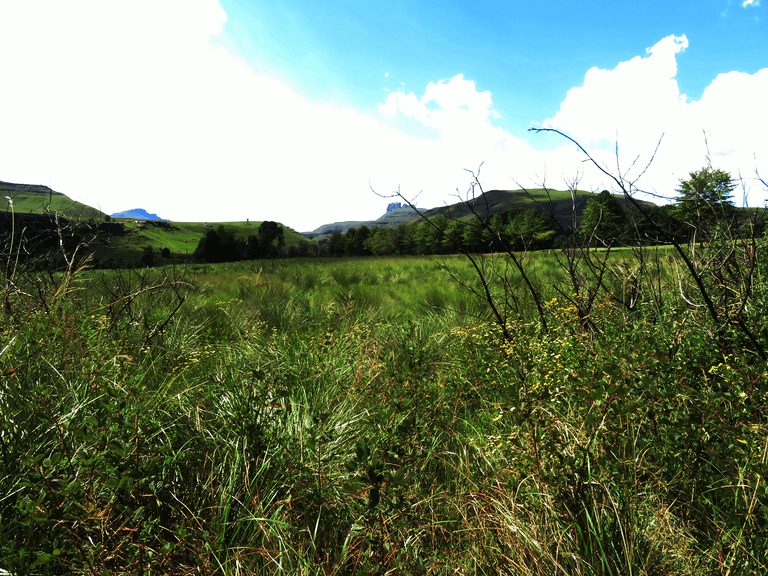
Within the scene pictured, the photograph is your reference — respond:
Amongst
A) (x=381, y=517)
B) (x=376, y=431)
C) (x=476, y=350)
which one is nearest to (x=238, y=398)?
(x=376, y=431)

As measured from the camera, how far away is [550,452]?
1486 millimetres

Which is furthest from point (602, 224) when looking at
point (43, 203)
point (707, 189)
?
point (43, 203)

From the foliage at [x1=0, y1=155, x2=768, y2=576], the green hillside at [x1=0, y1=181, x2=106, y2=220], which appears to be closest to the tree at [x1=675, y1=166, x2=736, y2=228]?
the foliage at [x1=0, y1=155, x2=768, y2=576]

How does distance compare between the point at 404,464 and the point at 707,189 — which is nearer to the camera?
the point at 404,464

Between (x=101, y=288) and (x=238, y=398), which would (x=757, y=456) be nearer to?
(x=238, y=398)

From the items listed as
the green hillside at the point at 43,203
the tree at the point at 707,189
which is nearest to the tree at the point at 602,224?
the tree at the point at 707,189

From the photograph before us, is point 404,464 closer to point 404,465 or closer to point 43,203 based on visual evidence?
point 404,465

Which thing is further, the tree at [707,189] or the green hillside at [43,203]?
the green hillside at [43,203]

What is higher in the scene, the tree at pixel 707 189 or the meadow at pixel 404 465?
the tree at pixel 707 189

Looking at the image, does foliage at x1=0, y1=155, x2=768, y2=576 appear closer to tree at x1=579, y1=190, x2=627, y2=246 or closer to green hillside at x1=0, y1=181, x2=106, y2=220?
tree at x1=579, y1=190, x2=627, y2=246

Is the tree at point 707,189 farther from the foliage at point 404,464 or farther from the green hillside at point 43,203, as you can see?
the green hillside at point 43,203

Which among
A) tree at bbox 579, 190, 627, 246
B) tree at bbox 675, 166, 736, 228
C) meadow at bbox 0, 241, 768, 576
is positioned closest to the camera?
meadow at bbox 0, 241, 768, 576

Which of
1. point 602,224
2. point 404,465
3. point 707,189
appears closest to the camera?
point 404,465

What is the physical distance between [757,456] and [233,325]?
463cm
